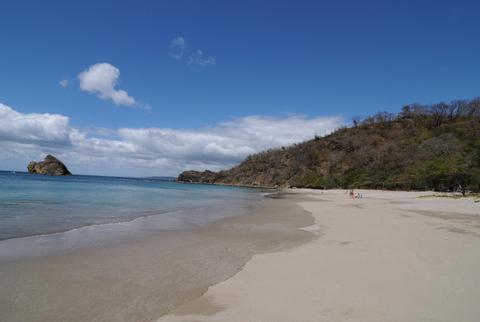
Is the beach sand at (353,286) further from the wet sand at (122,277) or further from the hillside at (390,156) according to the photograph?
the hillside at (390,156)

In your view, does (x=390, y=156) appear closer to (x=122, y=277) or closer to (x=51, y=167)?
(x=122, y=277)

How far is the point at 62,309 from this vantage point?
17.0 ft

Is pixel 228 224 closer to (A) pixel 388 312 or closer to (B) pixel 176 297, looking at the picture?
(B) pixel 176 297

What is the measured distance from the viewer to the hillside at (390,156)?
5925 cm

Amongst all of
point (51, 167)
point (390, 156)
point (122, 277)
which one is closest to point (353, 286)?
point (122, 277)

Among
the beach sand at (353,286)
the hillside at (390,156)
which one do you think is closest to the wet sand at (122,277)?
the beach sand at (353,286)

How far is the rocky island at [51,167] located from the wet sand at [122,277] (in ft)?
513

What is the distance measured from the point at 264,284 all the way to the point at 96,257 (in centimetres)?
499

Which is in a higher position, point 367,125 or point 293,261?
point 367,125

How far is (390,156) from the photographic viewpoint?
8900 cm

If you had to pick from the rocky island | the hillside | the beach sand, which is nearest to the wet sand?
the beach sand

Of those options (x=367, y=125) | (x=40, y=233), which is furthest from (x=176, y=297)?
(x=367, y=125)

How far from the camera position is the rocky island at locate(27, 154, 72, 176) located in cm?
14550

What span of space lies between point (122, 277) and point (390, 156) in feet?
308
